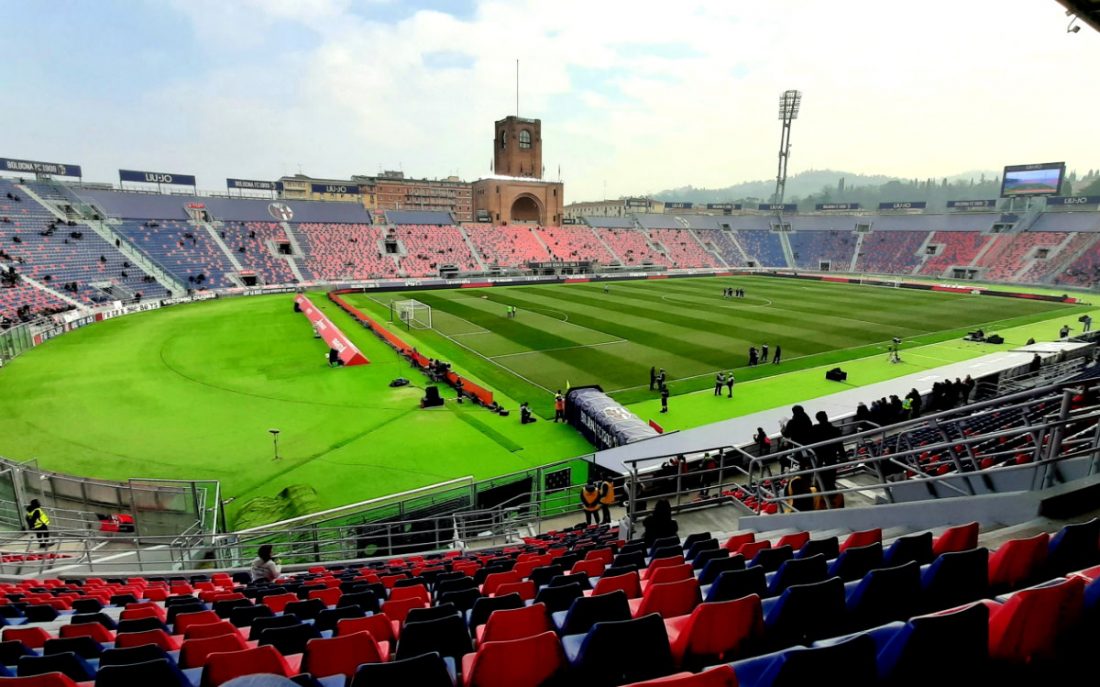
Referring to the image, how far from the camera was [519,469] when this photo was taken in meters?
18.8

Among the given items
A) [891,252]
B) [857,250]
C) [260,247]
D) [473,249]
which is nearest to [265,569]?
[260,247]

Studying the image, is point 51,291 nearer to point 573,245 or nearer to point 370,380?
point 370,380

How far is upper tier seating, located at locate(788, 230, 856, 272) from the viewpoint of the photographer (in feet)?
320

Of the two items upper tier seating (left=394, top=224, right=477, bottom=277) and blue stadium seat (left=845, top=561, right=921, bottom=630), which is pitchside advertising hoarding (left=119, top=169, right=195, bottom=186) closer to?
upper tier seating (left=394, top=224, right=477, bottom=277)

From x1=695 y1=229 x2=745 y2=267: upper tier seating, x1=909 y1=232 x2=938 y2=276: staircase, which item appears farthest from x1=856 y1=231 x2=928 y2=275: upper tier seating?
x1=695 y1=229 x2=745 y2=267: upper tier seating

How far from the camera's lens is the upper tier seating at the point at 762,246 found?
4048 inches

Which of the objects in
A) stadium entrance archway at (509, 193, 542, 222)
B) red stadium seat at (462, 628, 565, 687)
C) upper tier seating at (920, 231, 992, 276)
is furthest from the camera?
stadium entrance archway at (509, 193, 542, 222)

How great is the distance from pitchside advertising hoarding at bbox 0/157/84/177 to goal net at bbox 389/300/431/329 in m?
57.6

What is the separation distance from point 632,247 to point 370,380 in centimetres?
7666

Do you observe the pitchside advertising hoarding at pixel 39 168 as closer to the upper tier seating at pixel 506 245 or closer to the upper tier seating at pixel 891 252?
the upper tier seating at pixel 506 245

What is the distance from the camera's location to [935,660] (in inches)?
102

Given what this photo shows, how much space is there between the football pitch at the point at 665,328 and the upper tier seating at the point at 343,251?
14.2 metres

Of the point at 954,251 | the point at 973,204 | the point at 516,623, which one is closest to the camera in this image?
the point at 516,623

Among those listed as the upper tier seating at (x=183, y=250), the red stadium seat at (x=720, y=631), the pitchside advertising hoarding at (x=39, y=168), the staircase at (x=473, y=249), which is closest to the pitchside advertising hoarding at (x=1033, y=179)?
the staircase at (x=473, y=249)
